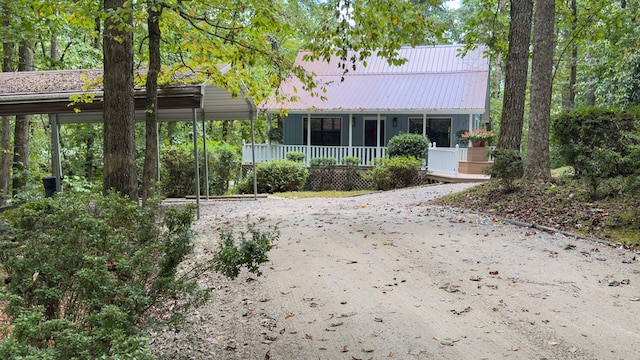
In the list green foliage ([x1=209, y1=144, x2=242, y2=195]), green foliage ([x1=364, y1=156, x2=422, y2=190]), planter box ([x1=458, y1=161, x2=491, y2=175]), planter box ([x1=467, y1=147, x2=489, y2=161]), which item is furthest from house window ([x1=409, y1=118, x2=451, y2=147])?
green foliage ([x1=209, y1=144, x2=242, y2=195])

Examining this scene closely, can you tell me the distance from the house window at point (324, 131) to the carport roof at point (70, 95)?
1066cm

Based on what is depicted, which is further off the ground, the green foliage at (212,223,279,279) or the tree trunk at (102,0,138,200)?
the tree trunk at (102,0,138,200)

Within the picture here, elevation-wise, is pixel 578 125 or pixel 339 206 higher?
pixel 578 125

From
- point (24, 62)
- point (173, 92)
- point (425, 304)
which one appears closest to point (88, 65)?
point (24, 62)

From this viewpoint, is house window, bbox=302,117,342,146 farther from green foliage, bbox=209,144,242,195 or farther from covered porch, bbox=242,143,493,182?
green foliage, bbox=209,144,242,195

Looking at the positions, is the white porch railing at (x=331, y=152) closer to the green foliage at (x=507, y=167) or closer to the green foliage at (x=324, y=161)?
the green foliage at (x=324, y=161)

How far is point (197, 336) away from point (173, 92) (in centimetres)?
598

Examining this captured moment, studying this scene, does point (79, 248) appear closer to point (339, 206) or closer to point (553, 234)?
point (553, 234)

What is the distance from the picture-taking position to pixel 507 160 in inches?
349

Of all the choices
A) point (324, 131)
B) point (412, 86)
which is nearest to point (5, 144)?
point (324, 131)

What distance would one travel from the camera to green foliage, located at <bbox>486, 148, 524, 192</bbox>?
8844mm

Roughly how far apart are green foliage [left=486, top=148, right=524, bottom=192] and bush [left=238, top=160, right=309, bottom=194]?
855 centimetres

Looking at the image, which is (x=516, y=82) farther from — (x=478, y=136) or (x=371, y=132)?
(x=371, y=132)

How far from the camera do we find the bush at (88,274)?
2.27 meters
